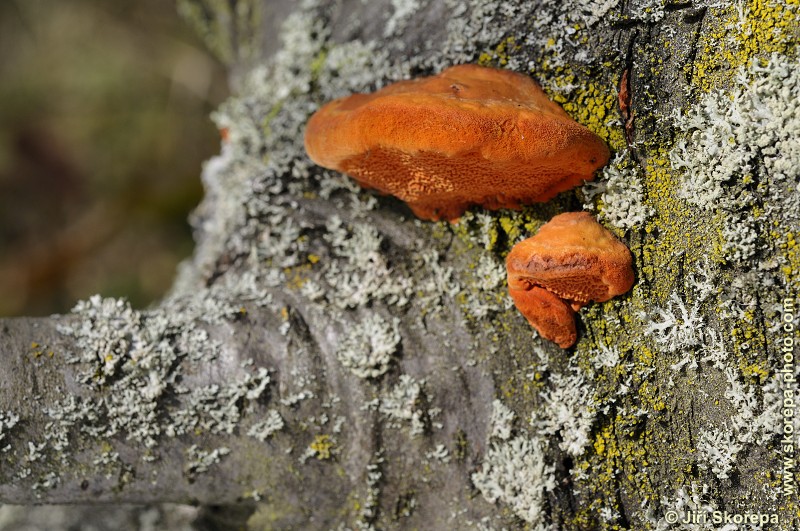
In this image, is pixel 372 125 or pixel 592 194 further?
pixel 592 194

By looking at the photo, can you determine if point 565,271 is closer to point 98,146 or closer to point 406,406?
point 406,406

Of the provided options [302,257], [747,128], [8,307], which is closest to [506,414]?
[302,257]

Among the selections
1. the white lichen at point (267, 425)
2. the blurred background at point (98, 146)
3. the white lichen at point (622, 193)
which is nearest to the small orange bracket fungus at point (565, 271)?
the white lichen at point (622, 193)

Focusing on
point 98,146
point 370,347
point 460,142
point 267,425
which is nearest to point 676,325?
point 460,142

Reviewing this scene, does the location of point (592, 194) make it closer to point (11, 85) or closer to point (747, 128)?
point (747, 128)

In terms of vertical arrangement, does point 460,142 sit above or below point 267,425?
above

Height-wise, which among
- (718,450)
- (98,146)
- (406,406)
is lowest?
(718,450)

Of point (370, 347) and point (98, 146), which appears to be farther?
point (98, 146)
